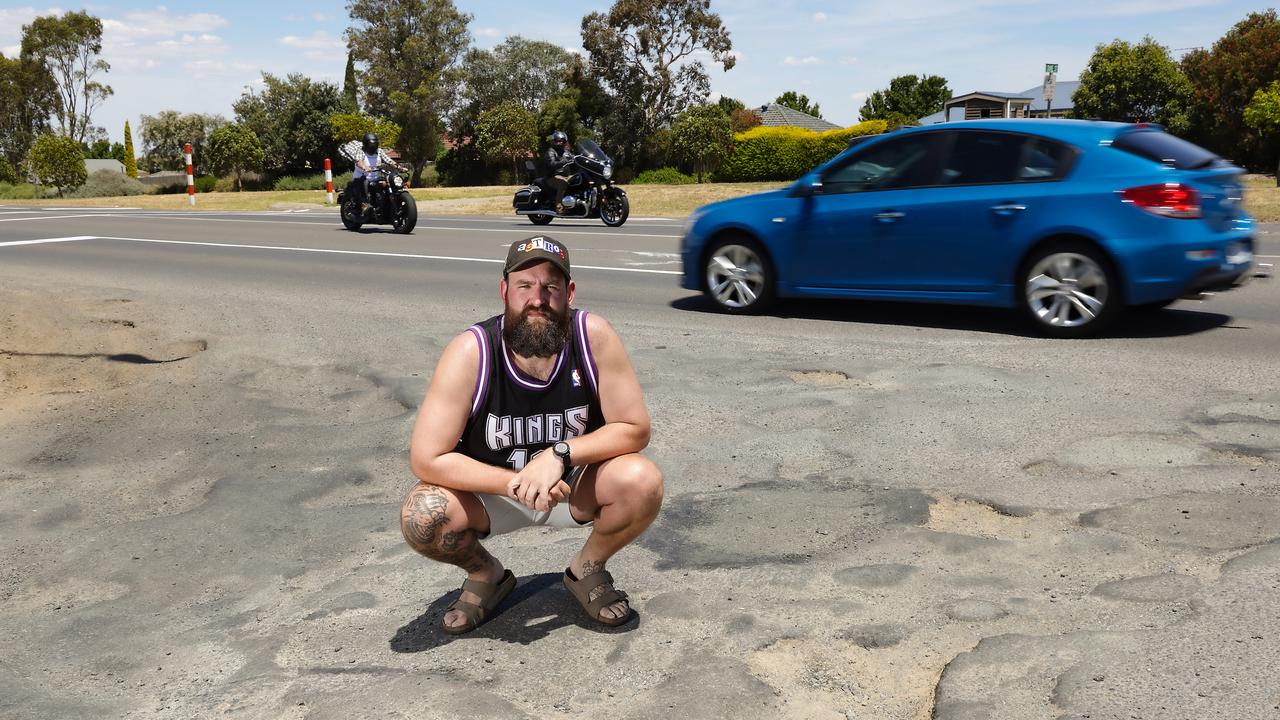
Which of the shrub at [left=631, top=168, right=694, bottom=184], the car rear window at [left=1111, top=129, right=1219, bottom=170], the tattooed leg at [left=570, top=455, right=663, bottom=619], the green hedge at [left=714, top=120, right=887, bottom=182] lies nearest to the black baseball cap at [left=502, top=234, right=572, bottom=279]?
the tattooed leg at [left=570, top=455, right=663, bottom=619]

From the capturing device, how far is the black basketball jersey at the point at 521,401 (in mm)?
3451

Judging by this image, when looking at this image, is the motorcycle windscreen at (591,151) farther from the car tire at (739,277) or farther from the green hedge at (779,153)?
the green hedge at (779,153)

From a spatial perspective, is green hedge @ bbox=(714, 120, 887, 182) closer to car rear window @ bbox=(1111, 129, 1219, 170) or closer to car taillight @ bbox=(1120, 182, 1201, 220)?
car rear window @ bbox=(1111, 129, 1219, 170)

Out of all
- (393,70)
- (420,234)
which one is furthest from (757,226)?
(393,70)

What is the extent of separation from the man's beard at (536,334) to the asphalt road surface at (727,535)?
0.92 metres

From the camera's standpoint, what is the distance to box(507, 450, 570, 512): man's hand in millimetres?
3338

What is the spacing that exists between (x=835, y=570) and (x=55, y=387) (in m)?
6.11

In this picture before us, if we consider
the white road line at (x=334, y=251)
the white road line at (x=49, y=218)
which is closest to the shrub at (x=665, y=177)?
the white road line at (x=49, y=218)

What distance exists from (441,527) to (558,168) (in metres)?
17.7

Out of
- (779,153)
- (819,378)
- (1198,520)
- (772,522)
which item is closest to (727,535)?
(772,522)

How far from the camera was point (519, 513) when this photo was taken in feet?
11.8

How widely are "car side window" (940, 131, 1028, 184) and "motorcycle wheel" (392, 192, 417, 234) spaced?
11795mm

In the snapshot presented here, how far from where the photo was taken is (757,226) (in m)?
9.52

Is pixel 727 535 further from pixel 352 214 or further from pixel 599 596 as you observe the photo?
pixel 352 214
